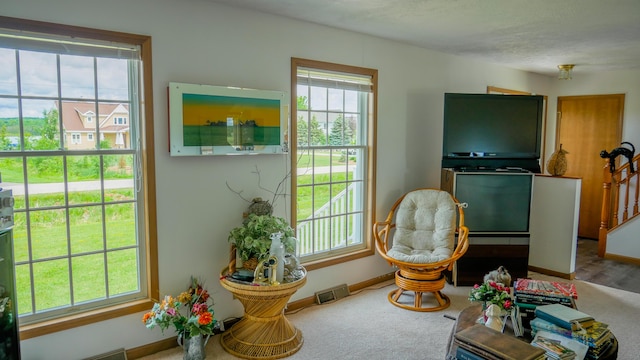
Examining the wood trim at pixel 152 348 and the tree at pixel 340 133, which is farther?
the tree at pixel 340 133

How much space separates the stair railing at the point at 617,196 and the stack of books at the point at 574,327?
3.88 m

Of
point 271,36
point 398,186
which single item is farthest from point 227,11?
point 398,186

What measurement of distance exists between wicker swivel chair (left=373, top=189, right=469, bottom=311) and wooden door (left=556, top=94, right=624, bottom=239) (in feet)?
11.2

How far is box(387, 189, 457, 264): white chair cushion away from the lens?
157 inches

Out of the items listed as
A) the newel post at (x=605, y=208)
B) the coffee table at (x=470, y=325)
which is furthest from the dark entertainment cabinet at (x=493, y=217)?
the newel post at (x=605, y=208)

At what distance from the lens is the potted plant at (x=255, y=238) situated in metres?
3.03

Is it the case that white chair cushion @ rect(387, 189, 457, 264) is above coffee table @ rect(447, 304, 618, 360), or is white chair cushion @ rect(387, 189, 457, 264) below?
above

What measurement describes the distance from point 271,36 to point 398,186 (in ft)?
6.83

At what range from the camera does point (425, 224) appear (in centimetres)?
414

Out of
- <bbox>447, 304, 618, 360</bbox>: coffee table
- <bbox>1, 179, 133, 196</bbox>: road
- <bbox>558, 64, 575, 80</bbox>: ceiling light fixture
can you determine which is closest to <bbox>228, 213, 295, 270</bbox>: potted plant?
<bbox>1, 179, 133, 196</bbox>: road

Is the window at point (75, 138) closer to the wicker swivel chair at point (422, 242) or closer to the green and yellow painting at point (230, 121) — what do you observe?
the green and yellow painting at point (230, 121)

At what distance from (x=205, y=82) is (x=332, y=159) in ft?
4.72

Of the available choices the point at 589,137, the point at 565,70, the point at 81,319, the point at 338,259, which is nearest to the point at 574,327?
the point at 338,259

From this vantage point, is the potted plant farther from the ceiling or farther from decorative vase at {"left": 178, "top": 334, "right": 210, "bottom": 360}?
the ceiling
